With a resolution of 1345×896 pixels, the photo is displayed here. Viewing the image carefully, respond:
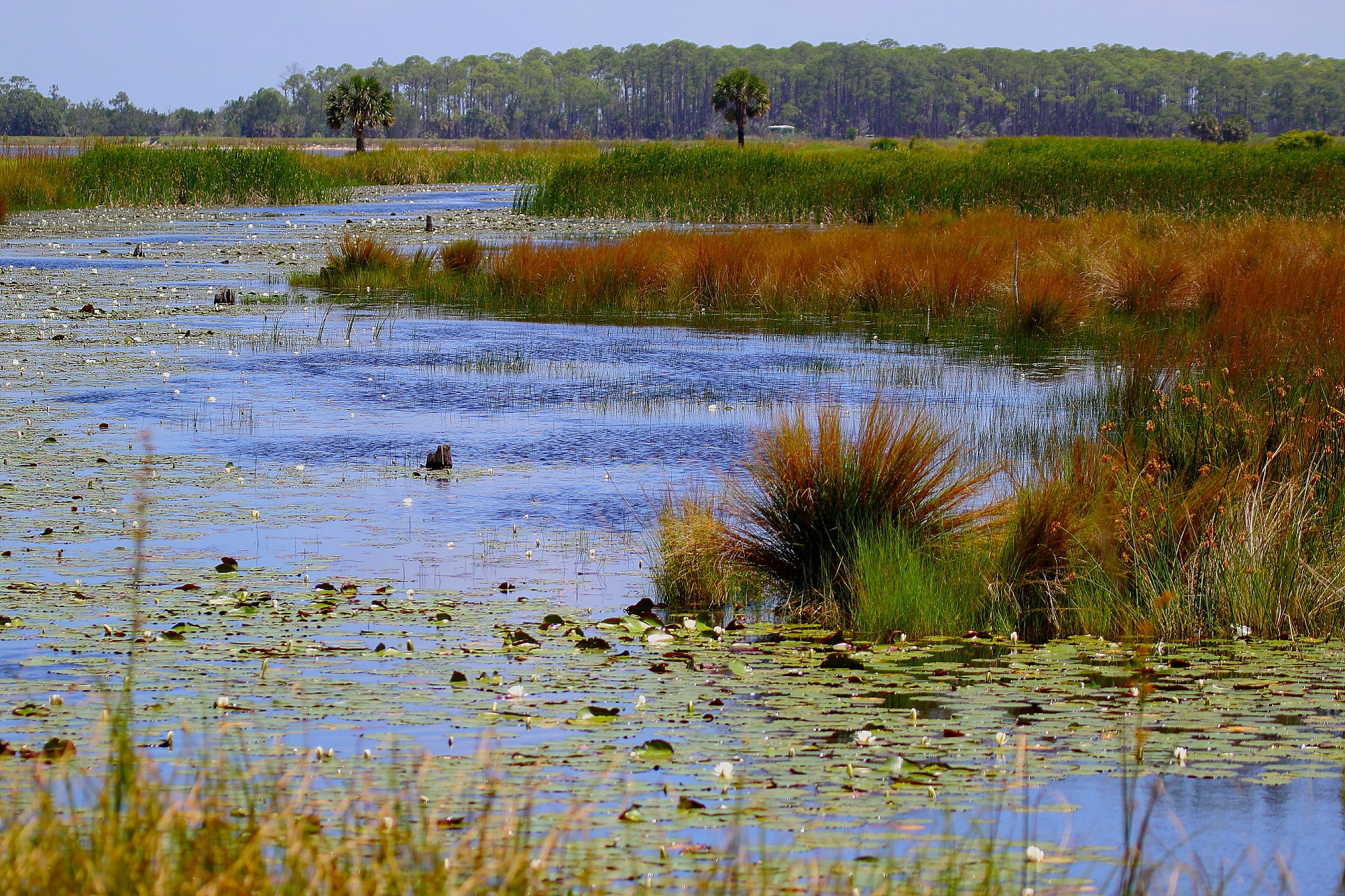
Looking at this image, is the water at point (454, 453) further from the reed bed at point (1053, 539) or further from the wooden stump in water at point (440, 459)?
the reed bed at point (1053, 539)

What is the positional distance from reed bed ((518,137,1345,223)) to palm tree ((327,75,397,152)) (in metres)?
39.3

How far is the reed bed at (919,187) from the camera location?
27.3m

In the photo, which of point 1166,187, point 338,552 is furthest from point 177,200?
point 338,552

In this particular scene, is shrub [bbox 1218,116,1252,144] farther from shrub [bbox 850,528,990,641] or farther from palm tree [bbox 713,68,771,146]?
shrub [bbox 850,528,990,641]

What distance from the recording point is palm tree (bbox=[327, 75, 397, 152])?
72938 mm

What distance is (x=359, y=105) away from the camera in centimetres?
7300

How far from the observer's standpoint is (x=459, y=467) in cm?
1000

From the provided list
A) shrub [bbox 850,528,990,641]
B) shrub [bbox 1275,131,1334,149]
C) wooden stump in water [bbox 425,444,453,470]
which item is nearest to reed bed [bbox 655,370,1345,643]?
shrub [bbox 850,528,990,641]

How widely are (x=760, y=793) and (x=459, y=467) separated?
6.26 meters

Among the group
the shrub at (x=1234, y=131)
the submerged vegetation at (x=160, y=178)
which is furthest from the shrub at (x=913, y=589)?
the shrub at (x=1234, y=131)

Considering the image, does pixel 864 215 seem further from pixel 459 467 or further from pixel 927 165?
pixel 459 467

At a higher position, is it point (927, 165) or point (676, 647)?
point (927, 165)

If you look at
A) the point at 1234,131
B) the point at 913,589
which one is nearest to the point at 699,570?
the point at 913,589

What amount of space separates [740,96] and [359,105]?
28.3 metres
